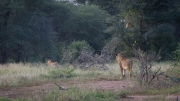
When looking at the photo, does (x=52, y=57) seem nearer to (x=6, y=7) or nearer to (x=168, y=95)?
(x=6, y=7)

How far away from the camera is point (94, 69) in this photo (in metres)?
21.1

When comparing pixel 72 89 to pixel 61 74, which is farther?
pixel 61 74

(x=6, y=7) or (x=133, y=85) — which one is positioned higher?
(x=6, y=7)

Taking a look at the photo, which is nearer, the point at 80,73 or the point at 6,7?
the point at 80,73

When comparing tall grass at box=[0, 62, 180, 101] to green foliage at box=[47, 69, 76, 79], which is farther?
green foliage at box=[47, 69, 76, 79]

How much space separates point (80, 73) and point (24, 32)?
10.6 m

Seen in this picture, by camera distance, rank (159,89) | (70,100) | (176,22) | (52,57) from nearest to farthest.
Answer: (70,100) < (159,89) < (52,57) < (176,22)

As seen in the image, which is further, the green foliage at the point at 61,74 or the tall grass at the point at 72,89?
the green foliage at the point at 61,74

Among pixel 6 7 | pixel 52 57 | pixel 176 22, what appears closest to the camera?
pixel 6 7

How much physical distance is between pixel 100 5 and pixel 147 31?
19.5 meters

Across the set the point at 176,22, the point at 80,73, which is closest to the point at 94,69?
the point at 80,73

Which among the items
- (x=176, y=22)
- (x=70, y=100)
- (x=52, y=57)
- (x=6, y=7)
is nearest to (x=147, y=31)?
(x=176, y=22)

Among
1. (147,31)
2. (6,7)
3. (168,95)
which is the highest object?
(6,7)

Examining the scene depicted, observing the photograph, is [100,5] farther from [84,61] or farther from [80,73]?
[80,73]
